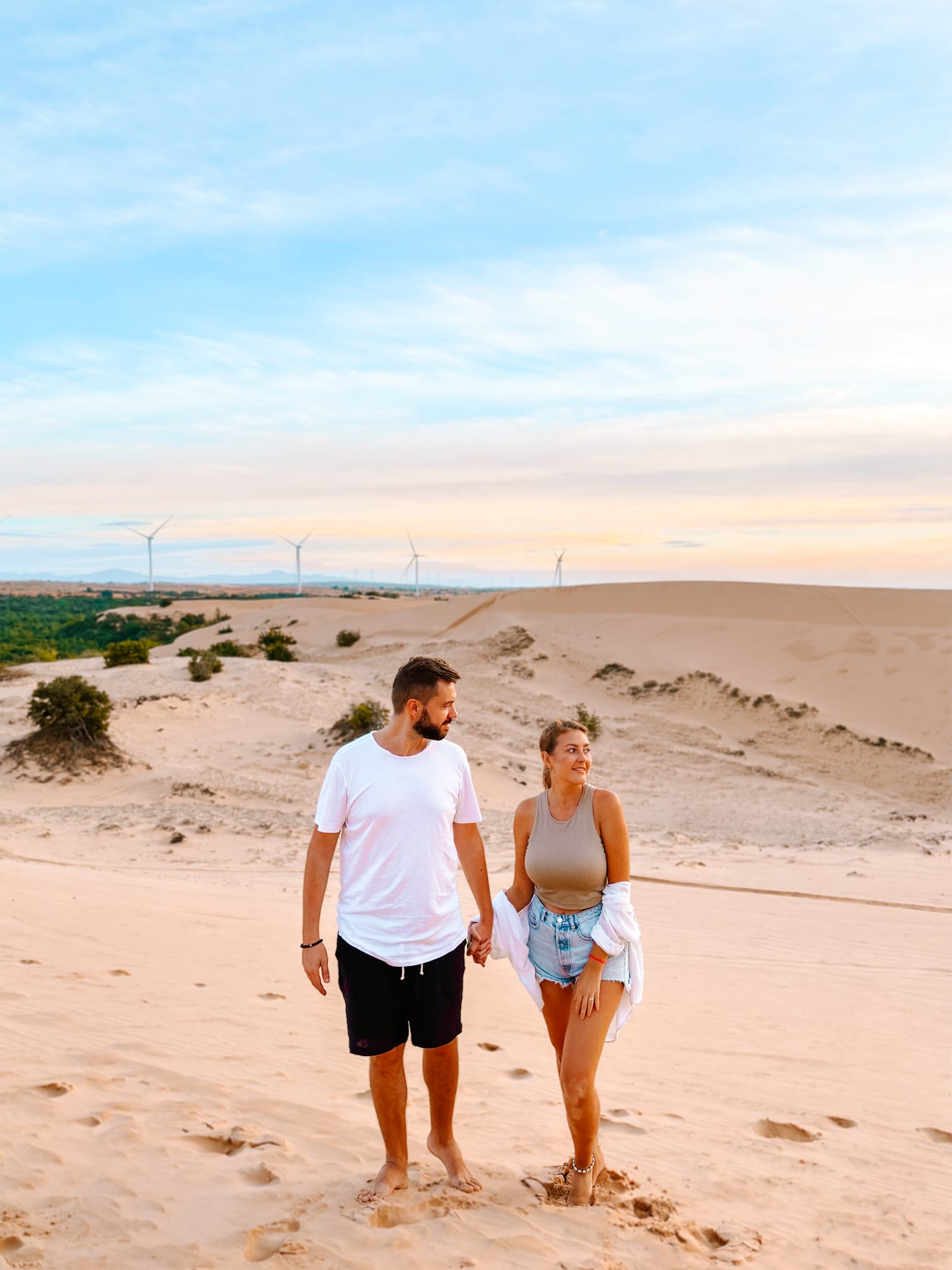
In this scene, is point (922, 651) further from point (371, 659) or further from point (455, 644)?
point (371, 659)

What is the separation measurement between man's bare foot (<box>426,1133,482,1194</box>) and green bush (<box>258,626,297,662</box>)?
25051 mm

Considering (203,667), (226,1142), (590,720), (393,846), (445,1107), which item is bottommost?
(590,720)

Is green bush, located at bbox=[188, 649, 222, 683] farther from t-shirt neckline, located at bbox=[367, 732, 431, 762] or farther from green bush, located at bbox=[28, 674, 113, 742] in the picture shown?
t-shirt neckline, located at bbox=[367, 732, 431, 762]

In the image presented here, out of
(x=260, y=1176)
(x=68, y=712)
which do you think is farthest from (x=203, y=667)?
(x=260, y=1176)

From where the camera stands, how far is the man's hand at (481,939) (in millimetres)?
4086

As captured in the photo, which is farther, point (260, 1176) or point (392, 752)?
point (260, 1176)

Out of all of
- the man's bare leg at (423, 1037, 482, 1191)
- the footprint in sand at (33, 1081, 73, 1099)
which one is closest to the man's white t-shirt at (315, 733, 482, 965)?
the man's bare leg at (423, 1037, 482, 1191)

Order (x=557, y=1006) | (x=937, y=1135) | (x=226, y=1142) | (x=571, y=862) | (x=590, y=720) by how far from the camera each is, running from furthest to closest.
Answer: (x=590, y=720)
(x=937, y=1135)
(x=226, y=1142)
(x=557, y=1006)
(x=571, y=862)

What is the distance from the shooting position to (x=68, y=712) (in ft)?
59.3

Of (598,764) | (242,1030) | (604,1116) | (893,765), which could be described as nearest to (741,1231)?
(604,1116)

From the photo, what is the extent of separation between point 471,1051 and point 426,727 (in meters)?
3.31

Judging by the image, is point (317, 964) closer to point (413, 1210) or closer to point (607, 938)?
point (413, 1210)

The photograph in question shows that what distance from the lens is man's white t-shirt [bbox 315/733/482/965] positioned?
376cm

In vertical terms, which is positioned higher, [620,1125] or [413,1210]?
[413,1210]
